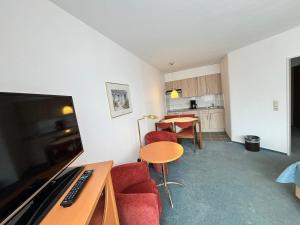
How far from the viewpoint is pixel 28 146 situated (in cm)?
79

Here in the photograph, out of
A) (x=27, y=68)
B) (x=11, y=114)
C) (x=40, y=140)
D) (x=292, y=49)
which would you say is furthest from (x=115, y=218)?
(x=292, y=49)

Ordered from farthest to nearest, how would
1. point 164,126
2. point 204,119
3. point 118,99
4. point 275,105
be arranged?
point 204,119 < point 164,126 < point 275,105 < point 118,99

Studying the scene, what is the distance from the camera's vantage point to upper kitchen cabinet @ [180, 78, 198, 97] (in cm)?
544

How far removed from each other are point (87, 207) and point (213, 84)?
530 cm

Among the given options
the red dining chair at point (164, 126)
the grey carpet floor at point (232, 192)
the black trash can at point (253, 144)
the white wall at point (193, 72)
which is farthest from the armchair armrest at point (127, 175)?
the white wall at point (193, 72)

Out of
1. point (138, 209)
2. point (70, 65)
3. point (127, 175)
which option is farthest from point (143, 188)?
point (70, 65)

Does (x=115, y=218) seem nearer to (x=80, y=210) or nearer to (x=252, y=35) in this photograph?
(x=80, y=210)

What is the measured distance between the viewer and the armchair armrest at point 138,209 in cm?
130

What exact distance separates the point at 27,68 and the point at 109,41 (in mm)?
1478

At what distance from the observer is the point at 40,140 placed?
88 centimetres

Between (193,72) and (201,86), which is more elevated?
(193,72)

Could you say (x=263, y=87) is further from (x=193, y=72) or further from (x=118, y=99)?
(x=118, y=99)

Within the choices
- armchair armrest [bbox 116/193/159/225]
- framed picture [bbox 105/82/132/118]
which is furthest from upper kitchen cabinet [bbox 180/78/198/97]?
armchair armrest [bbox 116/193/159/225]

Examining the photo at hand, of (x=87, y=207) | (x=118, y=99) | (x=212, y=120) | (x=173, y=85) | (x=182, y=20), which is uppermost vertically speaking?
(x=182, y=20)
